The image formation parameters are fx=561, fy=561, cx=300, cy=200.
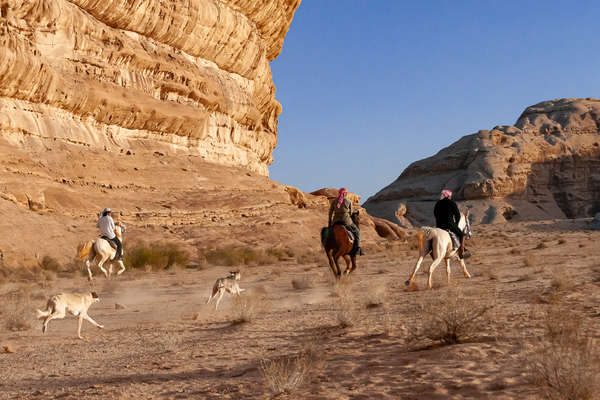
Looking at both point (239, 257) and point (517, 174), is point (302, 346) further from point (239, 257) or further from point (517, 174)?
point (517, 174)

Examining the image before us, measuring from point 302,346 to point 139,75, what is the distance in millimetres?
29464

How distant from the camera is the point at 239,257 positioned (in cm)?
2438

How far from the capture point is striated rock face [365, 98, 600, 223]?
242ft

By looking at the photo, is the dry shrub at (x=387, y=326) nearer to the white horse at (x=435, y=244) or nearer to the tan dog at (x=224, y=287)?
the tan dog at (x=224, y=287)

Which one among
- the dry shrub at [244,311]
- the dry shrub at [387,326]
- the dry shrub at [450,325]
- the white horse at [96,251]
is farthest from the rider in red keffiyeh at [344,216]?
the white horse at [96,251]

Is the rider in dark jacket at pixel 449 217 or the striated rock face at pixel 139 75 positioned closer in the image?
the rider in dark jacket at pixel 449 217

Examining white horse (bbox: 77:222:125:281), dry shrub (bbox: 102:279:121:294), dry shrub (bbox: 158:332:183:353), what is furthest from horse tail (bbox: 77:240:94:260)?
dry shrub (bbox: 158:332:183:353)

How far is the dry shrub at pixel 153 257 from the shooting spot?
21.8 meters

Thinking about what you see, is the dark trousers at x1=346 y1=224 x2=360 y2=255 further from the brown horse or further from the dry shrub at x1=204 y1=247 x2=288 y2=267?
the dry shrub at x1=204 y1=247 x2=288 y2=267

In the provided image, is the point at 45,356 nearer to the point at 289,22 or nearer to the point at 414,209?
the point at 289,22

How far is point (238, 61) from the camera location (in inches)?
1651

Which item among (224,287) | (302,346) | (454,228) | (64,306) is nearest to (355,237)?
(454,228)

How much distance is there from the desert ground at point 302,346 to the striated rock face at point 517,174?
63.4m

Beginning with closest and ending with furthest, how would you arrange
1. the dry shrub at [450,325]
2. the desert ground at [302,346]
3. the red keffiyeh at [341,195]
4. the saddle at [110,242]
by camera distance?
1. the desert ground at [302,346]
2. the dry shrub at [450,325]
3. the red keffiyeh at [341,195]
4. the saddle at [110,242]
